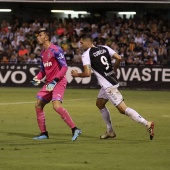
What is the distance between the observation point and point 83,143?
42.6ft

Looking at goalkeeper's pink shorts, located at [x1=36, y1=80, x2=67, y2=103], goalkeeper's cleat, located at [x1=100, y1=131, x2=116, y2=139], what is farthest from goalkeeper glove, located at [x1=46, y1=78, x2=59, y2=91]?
goalkeeper's cleat, located at [x1=100, y1=131, x2=116, y2=139]

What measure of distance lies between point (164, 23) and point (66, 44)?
5.80m

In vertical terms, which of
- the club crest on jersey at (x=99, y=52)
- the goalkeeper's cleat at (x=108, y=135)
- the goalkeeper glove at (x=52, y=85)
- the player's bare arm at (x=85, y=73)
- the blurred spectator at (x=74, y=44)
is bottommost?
the blurred spectator at (x=74, y=44)

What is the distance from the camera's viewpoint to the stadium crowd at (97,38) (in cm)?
3447

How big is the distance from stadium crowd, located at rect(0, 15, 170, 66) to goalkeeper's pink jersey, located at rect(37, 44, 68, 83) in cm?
1966

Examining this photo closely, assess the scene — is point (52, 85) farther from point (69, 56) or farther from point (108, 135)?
point (69, 56)

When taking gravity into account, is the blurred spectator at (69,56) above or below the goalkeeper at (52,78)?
below

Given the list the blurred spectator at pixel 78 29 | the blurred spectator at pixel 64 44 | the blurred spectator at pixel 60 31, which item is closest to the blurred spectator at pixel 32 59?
the blurred spectator at pixel 64 44

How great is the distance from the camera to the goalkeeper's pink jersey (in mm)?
13555

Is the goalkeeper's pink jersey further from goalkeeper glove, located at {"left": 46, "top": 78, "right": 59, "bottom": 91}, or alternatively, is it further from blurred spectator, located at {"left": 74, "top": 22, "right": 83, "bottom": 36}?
blurred spectator, located at {"left": 74, "top": 22, "right": 83, "bottom": 36}

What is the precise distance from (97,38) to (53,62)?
75.8ft

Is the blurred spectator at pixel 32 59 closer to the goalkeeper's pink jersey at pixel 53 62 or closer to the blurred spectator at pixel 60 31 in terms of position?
the blurred spectator at pixel 60 31

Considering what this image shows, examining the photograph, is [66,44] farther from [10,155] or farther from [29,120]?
[10,155]

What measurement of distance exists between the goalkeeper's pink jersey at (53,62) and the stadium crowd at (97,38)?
64.5 feet
